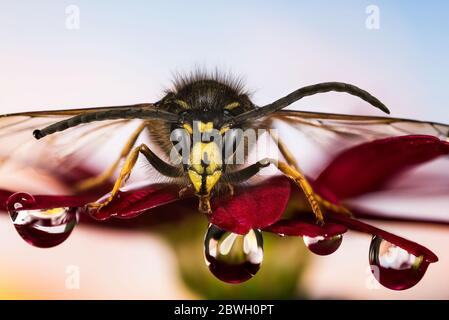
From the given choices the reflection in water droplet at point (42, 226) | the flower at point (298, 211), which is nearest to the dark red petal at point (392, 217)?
the flower at point (298, 211)

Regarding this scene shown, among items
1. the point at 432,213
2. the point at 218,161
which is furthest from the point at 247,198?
the point at 432,213

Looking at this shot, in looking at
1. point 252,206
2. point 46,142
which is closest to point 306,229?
point 252,206

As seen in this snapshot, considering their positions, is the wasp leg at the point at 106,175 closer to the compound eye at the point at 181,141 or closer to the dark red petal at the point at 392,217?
the compound eye at the point at 181,141

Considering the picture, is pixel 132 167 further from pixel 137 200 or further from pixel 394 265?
pixel 394 265

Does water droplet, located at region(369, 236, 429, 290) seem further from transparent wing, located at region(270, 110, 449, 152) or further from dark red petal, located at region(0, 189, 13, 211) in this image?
dark red petal, located at region(0, 189, 13, 211)
